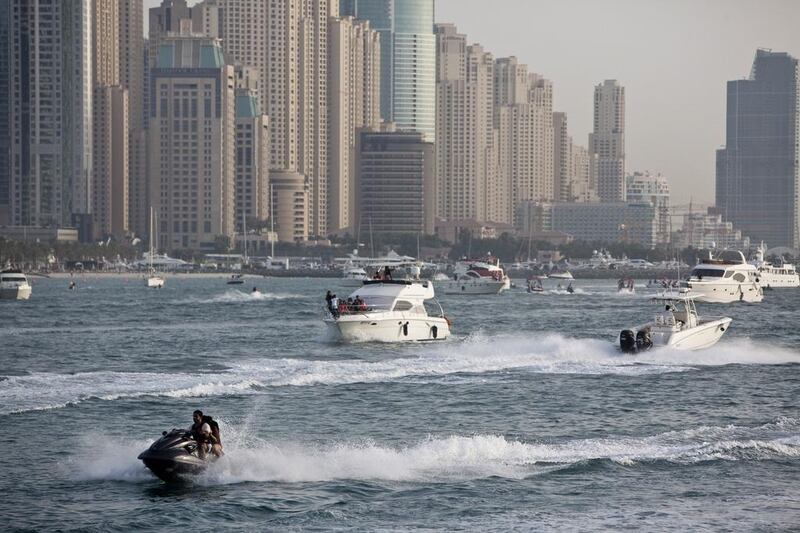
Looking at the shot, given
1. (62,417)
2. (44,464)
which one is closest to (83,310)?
(62,417)

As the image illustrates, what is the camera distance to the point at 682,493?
33.4 metres

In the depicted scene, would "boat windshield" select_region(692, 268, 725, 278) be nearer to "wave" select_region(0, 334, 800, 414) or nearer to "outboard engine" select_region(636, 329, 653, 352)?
"wave" select_region(0, 334, 800, 414)

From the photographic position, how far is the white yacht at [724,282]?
127312mm

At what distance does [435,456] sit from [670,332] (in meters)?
26.3

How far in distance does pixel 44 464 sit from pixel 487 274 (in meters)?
125

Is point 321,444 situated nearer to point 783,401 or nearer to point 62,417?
point 62,417

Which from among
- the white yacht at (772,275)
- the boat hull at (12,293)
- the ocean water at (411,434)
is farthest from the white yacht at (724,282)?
the boat hull at (12,293)

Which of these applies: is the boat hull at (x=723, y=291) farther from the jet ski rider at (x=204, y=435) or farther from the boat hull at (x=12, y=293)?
the jet ski rider at (x=204, y=435)

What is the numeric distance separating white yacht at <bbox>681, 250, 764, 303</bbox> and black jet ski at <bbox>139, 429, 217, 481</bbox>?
95.2m

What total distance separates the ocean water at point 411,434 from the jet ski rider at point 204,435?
48 centimetres

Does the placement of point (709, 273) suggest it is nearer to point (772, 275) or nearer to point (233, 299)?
point (233, 299)

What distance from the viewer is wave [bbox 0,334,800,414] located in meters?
50.2

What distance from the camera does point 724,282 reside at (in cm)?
12850

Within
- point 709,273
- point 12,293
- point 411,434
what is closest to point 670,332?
point 411,434
